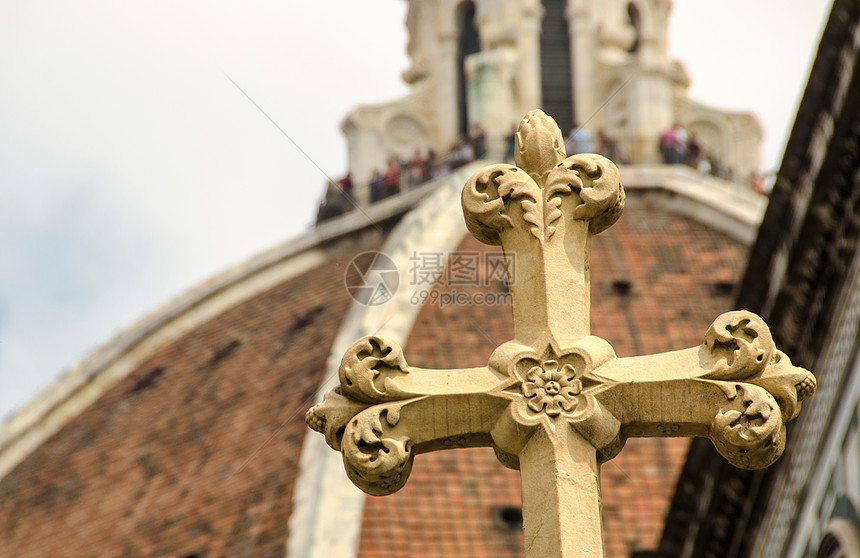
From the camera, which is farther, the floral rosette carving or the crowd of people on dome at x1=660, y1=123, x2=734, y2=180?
the crowd of people on dome at x1=660, y1=123, x2=734, y2=180

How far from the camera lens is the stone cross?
725 cm

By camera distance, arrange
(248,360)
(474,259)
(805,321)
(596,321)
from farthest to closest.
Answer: (248,360) → (596,321) → (805,321) → (474,259)

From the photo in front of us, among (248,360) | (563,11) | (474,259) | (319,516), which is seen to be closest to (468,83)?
(563,11)

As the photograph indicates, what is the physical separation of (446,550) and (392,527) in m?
1.28

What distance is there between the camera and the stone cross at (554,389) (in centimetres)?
725

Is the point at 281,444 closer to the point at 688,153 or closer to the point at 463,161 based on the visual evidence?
the point at 463,161

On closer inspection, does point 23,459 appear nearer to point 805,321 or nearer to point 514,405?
point 805,321

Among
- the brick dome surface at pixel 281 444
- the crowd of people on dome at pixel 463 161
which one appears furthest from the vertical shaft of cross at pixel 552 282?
the crowd of people on dome at pixel 463 161

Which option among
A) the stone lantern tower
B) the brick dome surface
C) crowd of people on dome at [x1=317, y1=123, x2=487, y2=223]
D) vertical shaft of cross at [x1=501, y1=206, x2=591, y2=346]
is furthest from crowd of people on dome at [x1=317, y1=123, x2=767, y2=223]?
vertical shaft of cross at [x1=501, y1=206, x2=591, y2=346]

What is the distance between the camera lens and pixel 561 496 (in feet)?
23.5

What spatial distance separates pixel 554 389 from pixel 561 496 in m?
0.31

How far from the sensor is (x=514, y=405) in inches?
289

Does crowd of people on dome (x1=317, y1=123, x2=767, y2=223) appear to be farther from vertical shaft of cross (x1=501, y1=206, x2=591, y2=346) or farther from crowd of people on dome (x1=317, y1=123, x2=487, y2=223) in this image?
vertical shaft of cross (x1=501, y1=206, x2=591, y2=346)

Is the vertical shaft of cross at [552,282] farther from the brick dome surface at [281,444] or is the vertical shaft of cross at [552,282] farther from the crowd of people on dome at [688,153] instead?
the crowd of people on dome at [688,153]
